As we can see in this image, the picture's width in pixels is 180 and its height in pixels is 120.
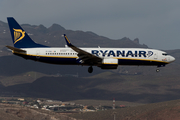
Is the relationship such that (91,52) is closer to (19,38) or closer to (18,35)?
(19,38)

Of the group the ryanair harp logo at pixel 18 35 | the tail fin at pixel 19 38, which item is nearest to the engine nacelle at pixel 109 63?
the tail fin at pixel 19 38

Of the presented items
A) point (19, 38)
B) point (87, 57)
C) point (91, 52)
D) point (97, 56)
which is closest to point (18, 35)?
point (19, 38)

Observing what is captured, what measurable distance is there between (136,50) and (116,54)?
17.1 ft

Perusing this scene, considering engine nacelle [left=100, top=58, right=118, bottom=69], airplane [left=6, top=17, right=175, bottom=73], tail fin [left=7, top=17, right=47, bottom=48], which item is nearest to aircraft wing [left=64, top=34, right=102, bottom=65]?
airplane [left=6, top=17, right=175, bottom=73]

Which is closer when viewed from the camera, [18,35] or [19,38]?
[19,38]

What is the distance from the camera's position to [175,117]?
7441 inches

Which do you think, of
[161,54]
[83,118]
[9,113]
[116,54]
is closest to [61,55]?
[116,54]

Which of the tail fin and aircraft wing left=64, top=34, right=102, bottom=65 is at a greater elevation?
the tail fin

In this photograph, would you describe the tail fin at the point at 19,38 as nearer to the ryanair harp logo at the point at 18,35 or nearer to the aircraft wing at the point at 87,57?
the ryanair harp logo at the point at 18,35

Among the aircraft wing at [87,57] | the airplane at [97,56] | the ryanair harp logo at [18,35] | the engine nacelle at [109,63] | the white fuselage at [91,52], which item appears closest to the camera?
the aircraft wing at [87,57]

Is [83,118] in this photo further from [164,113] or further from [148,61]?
[148,61]

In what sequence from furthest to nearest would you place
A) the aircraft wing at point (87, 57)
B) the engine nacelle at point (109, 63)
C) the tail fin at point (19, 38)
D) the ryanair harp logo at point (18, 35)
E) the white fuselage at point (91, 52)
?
1. the ryanair harp logo at point (18, 35)
2. the tail fin at point (19, 38)
3. the white fuselage at point (91, 52)
4. the engine nacelle at point (109, 63)
5. the aircraft wing at point (87, 57)

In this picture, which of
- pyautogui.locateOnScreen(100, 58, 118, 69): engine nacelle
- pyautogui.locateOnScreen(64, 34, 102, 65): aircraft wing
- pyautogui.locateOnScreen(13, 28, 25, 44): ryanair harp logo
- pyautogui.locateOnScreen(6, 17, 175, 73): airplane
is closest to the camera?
pyautogui.locateOnScreen(64, 34, 102, 65): aircraft wing

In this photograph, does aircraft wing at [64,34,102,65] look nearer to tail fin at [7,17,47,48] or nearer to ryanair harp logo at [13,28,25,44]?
tail fin at [7,17,47,48]
